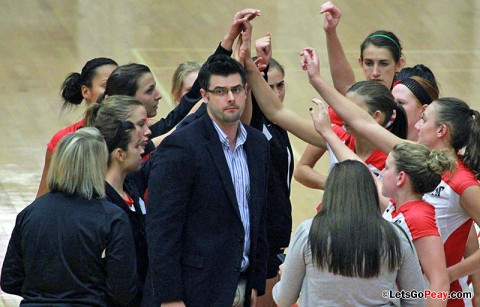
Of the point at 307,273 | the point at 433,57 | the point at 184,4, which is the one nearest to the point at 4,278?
the point at 307,273

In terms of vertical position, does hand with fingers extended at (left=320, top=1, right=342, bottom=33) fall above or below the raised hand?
above

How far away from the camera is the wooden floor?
1067 centimetres

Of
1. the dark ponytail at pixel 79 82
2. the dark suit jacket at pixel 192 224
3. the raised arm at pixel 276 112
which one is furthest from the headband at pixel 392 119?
the dark ponytail at pixel 79 82

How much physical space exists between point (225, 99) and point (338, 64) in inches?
68.0

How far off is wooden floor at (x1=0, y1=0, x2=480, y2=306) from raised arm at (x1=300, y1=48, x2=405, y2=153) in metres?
4.16

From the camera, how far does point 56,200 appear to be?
4391mm

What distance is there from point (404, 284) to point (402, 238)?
0.18m

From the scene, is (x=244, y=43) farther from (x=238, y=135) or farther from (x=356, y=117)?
(x=356, y=117)

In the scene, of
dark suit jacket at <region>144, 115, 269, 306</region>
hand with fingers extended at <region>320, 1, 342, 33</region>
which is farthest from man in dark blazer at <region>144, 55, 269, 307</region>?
hand with fingers extended at <region>320, 1, 342, 33</region>

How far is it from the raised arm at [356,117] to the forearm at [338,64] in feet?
3.65

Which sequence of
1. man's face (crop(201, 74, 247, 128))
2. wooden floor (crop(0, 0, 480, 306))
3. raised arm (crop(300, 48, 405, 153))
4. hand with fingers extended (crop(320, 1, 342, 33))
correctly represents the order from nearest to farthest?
man's face (crop(201, 74, 247, 128))
raised arm (crop(300, 48, 405, 153))
hand with fingers extended (crop(320, 1, 342, 33))
wooden floor (crop(0, 0, 480, 306))

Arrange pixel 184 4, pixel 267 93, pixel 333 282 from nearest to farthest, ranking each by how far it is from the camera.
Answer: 1. pixel 333 282
2. pixel 267 93
3. pixel 184 4

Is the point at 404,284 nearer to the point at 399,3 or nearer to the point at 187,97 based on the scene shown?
the point at 187,97

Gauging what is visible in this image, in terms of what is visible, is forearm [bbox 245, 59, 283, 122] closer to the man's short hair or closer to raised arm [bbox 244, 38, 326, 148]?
raised arm [bbox 244, 38, 326, 148]
